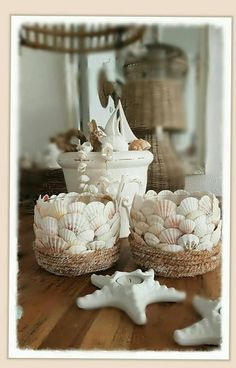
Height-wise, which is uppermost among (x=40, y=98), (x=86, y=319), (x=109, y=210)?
(x=40, y=98)

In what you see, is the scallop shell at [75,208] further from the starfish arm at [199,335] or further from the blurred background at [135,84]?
the starfish arm at [199,335]

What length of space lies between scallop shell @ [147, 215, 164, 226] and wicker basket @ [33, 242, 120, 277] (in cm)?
7

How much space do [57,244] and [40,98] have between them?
187 millimetres

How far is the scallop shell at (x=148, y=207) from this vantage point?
0.45m

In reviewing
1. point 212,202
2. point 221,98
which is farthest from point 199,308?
point 221,98

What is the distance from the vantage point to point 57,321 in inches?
14.5

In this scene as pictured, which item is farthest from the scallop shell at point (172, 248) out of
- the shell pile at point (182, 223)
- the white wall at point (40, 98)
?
the white wall at point (40, 98)

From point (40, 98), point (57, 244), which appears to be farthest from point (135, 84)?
point (57, 244)

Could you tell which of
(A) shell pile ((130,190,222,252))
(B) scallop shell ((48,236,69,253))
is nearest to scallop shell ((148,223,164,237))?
(A) shell pile ((130,190,222,252))

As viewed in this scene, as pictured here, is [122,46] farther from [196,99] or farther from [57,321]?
[57,321]

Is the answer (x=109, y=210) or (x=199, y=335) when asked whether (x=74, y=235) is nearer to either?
(x=109, y=210)

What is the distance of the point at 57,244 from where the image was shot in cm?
45

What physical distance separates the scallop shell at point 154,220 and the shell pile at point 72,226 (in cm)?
5

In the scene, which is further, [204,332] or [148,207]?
[148,207]
